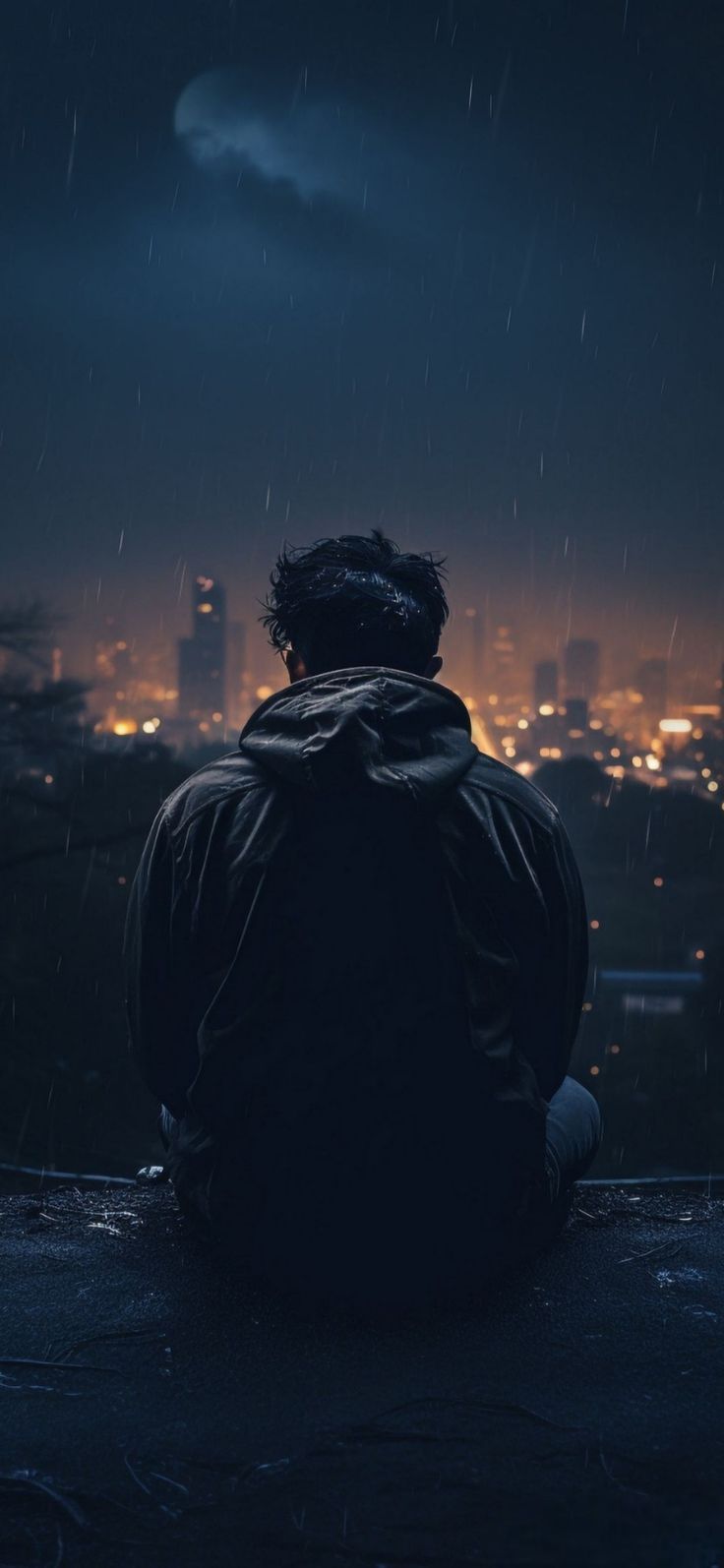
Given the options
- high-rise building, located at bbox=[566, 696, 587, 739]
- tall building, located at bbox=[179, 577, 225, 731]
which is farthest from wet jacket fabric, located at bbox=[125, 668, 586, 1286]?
high-rise building, located at bbox=[566, 696, 587, 739]

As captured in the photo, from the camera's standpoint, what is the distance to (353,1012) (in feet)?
7.02

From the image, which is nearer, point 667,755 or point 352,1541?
point 352,1541

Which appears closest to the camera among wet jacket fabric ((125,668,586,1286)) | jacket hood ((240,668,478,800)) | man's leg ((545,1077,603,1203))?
jacket hood ((240,668,478,800))

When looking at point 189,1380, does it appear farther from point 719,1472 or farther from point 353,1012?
point 719,1472

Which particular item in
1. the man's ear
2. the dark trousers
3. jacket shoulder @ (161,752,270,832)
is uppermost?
the man's ear

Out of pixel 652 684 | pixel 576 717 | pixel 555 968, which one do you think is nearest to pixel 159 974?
pixel 555 968

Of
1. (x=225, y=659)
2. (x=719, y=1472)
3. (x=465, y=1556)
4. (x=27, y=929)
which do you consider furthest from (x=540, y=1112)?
(x=225, y=659)

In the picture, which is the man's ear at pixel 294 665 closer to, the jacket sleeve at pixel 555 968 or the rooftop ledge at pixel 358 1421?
the jacket sleeve at pixel 555 968

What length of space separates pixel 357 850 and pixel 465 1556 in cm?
122

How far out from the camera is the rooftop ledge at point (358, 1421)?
155cm

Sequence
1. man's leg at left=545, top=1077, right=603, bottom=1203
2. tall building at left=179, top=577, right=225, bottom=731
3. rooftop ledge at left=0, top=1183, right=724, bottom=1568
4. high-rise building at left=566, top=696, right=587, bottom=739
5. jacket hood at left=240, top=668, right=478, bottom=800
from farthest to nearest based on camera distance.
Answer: high-rise building at left=566, top=696, right=587, bottom=739
tall building at left=179, top=577, right=225, bottom=731
man's leg at left=545, top=1077, right=603, bottom=1203
jacket hood at left=240, top=668, right=478, bottom=800
rooftop ledge at left=0, top=1183, right=724, bottom=1568

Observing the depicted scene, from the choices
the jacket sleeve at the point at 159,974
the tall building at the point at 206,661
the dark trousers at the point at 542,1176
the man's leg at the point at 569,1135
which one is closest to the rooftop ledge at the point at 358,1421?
the dark trousers at the point at 542,1176

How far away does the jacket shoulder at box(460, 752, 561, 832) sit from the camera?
2.29 m

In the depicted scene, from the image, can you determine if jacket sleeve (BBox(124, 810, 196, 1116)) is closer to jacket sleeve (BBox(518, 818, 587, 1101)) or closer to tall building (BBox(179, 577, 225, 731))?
jacket sleeve (BBox(518, 818, 587, 1101))
